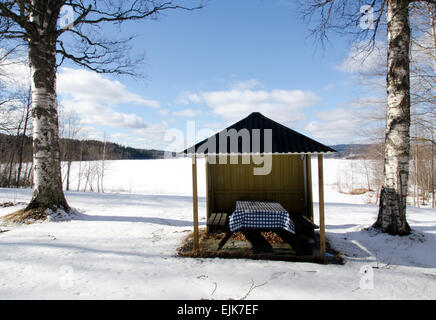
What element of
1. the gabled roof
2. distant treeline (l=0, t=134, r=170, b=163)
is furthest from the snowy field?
distant treeline (l=0, t=134, r=170, b=163)

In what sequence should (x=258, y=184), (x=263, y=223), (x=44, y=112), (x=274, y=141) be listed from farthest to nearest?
(x=258, y=184) → (x=44, y=112) → (x=263, y=223) → (x=274, y=141)

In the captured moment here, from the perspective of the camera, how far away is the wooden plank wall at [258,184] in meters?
6.34

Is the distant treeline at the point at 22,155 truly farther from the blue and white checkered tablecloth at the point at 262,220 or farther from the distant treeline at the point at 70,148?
the blue and white checkered tablecloth at the point at 262,220

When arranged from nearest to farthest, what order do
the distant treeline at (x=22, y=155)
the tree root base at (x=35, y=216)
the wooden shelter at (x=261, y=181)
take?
the tree root base at (x=35, y=216), the wooden shelter at (x=261, y=181), the distant treeline at (x=22, y=155)

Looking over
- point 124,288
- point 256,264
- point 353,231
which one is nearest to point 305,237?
point 353,231

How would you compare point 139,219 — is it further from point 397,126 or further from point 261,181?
point 397,126

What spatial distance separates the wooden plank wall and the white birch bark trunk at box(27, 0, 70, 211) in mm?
4204

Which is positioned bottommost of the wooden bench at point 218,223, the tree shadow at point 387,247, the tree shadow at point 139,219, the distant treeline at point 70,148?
the tree shadow at point 387,247

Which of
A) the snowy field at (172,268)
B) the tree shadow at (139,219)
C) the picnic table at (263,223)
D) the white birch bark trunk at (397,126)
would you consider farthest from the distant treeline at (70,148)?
the white birch bark trunk at (397,126)

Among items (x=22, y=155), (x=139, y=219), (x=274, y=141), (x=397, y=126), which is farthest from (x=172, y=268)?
Result: (x=22, y=155)

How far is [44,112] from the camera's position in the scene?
5.86 meters

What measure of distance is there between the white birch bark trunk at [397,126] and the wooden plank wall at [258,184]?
1.98m

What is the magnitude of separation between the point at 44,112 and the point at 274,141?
5977 mm
